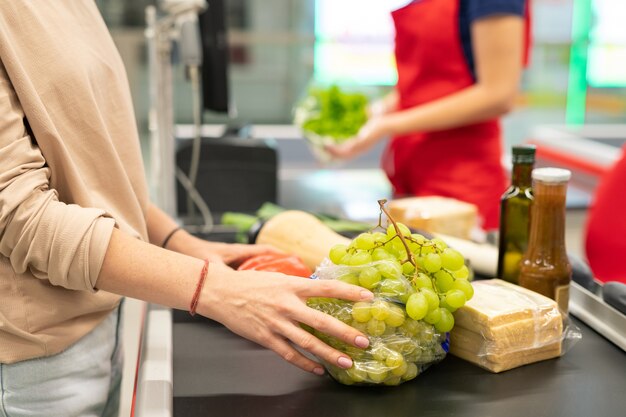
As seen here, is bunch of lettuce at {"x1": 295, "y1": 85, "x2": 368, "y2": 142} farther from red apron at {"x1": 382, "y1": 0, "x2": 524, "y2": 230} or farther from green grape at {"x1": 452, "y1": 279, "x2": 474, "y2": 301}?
green grape at {"x1": 452, "y1": 279, "x2": 474, "y2": 301}

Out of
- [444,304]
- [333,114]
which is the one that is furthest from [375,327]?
[333,114]

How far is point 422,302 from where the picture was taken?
98 cm

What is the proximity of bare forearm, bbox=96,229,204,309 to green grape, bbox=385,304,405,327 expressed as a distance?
245 mm

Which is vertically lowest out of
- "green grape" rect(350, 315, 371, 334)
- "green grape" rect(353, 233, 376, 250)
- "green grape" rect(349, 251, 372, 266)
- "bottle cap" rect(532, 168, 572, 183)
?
"green grape" rect(350, 315, 371, 334)

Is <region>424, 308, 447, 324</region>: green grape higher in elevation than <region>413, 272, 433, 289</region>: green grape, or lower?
lower

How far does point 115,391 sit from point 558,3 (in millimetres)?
5154

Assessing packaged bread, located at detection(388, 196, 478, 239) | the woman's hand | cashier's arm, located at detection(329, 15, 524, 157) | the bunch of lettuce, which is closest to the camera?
the woman's hand

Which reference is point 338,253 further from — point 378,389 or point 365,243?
point 378,389

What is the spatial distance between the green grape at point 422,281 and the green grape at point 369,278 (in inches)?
2.0

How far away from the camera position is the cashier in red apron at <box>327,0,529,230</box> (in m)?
2.00

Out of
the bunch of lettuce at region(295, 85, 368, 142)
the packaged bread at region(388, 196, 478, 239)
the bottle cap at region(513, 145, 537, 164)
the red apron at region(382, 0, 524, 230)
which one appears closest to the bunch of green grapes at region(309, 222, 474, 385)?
the bottle cap at region(513, 145, 537, 164)

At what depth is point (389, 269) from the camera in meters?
1.00

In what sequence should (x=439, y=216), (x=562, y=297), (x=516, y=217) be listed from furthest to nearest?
(x=439, y=216) → (x=516, y=217) → (x=562, y=297)

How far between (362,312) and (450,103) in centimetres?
119
